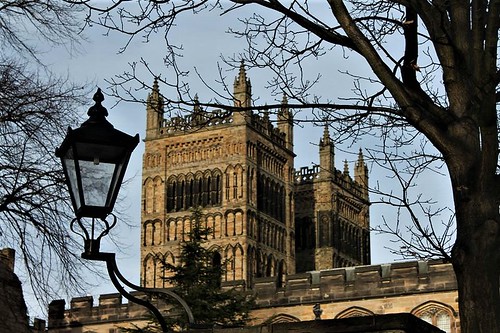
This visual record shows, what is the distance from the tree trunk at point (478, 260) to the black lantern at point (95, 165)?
1.98 m

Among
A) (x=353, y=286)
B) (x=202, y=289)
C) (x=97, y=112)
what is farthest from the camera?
(x=353, y=286)

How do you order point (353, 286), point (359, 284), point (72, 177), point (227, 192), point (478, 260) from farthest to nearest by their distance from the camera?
point (227, 192)
point (353, 286)
point (359, 284)
point (72, 177)
point (478, 260)

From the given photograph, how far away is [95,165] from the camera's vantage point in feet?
21.1

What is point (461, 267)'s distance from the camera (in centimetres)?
632

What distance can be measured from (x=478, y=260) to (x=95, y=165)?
7.54 feet

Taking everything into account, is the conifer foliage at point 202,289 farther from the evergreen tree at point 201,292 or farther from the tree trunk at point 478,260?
the tree trunk at point 478,260

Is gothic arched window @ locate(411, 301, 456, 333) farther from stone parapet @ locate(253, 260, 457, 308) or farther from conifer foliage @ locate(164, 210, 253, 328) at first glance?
conifer foliage @ locate(164, 210, 253, 328)

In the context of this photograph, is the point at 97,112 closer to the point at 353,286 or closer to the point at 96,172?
the point at 96,172

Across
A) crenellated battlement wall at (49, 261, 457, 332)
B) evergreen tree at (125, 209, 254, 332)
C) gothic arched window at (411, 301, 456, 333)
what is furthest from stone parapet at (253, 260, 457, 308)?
evergreen tree at (125, 209, 254, 332)

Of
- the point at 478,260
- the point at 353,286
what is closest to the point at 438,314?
the point at 353,286

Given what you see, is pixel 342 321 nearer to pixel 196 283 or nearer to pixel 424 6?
pixel 424 6

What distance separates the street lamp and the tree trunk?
5.27 feet

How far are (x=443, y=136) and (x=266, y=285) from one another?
3518cm

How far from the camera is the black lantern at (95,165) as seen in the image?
638 centimetres
